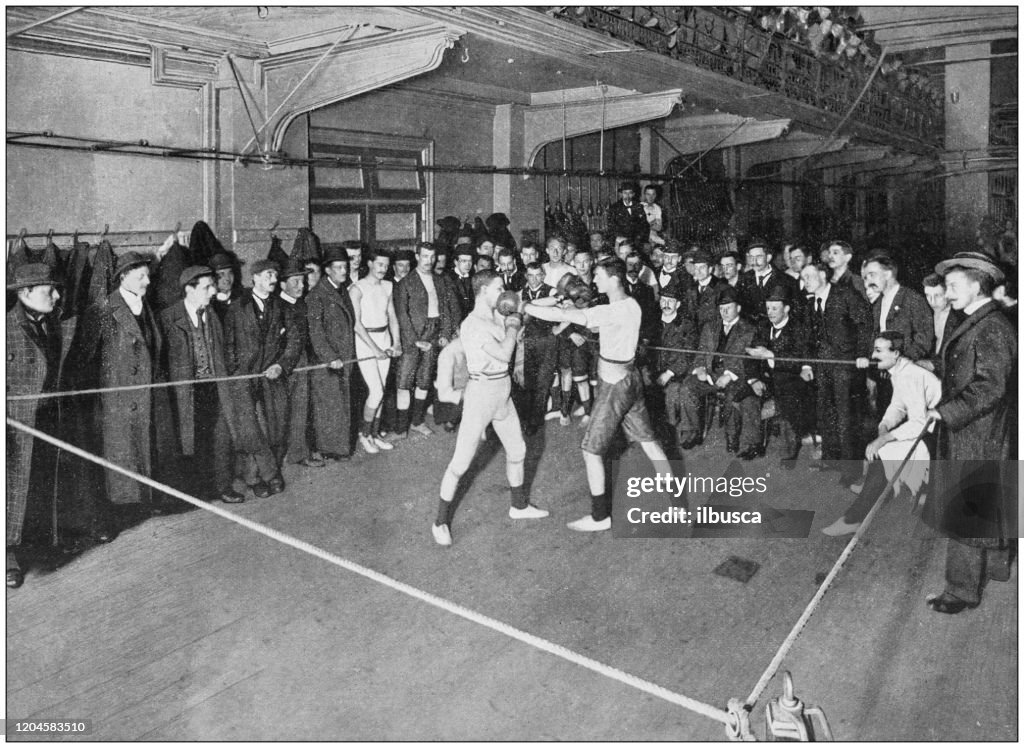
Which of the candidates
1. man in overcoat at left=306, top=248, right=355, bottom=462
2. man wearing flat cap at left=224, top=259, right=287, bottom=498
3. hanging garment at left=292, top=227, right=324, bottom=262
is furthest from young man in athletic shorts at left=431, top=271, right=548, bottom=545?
hanging garment at left=292, top=227, right=324, bottom=262

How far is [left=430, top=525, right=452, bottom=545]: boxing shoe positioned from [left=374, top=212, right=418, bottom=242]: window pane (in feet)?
10.8

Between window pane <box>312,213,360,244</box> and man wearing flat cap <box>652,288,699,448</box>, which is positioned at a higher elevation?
window pane <box>312,213,360,244</box>

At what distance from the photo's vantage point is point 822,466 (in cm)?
528

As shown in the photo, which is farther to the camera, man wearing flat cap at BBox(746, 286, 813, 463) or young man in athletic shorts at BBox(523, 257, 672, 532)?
man wearing flat cap at BBox(746, 286, 813, 463)

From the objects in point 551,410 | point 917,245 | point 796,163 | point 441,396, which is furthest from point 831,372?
point 917,245

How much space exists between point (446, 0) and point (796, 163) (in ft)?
27.9

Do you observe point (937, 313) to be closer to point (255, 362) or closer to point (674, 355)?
point (674, 355)

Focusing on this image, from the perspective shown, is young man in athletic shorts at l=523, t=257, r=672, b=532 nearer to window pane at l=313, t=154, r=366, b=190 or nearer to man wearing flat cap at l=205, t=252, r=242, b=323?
man wearing flat cap at l=205, t=252, r=242, b=323

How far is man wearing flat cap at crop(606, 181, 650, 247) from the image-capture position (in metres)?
8.02

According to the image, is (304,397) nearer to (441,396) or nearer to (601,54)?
(441,396)

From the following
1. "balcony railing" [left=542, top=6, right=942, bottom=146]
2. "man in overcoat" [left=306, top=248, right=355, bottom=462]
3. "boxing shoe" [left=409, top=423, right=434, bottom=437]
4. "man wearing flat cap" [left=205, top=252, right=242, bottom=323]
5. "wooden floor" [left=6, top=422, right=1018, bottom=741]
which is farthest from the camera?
"balcony railing" [left=542, top=6, right=942, bottom=146]

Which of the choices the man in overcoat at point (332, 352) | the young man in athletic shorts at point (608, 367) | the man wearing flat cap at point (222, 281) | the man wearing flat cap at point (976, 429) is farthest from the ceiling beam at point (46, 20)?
the man wearing flat cap at point (976, 429)

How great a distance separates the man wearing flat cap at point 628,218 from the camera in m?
8.02

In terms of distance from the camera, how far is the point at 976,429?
11.2 feet
